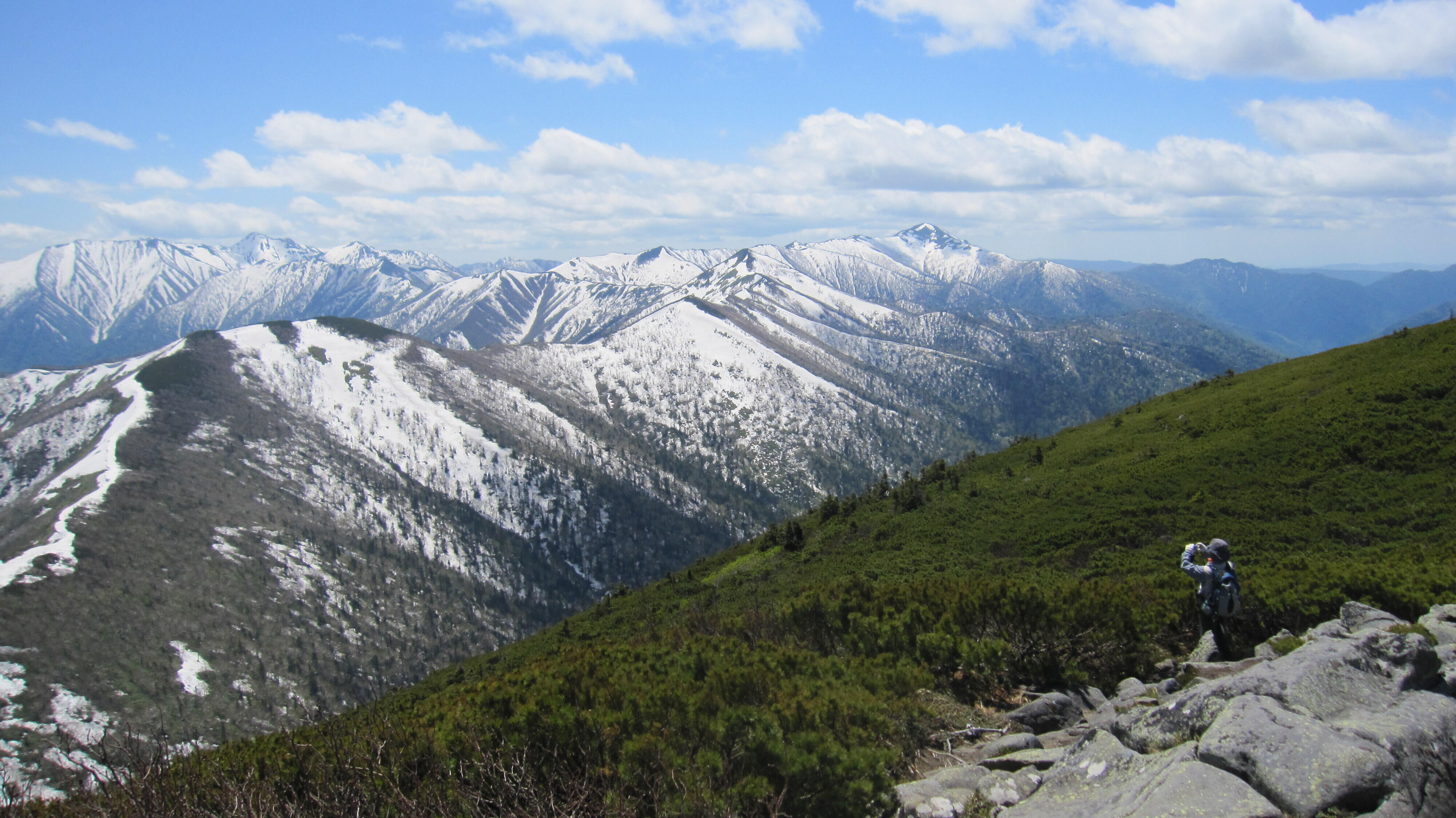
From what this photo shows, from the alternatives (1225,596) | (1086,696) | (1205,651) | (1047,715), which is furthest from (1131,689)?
(1225,596)

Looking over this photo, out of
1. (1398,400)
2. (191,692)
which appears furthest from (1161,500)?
(191,692)

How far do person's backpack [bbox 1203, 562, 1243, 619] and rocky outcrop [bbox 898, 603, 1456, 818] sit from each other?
2458 mm

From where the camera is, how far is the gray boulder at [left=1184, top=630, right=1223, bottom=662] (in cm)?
1622

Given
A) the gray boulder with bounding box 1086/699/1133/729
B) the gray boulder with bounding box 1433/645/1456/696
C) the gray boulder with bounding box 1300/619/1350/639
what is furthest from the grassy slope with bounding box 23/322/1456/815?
the gray boulder with bounding box 1433/645/1456/696

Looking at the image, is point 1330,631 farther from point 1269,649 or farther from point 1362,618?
point 1362,618

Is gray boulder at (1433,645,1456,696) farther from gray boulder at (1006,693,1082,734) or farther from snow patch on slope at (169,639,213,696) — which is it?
snow patch on slope at (169,639,213,696)

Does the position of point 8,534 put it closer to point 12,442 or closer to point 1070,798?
point 12,442

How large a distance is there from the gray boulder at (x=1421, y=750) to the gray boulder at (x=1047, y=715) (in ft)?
18.1

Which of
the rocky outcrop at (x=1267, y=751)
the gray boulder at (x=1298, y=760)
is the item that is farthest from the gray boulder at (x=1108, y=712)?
the gray boulder at (x=1298, y=760)

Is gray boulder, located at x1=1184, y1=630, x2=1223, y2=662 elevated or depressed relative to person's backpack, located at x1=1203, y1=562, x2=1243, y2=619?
depressed

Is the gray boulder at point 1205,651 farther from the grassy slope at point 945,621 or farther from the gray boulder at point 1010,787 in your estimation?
the gray boulder at point 1010,787

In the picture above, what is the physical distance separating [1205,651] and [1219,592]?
1.51 m

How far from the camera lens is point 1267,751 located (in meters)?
8.48

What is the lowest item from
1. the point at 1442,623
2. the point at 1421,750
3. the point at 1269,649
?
the point at 1269,649
